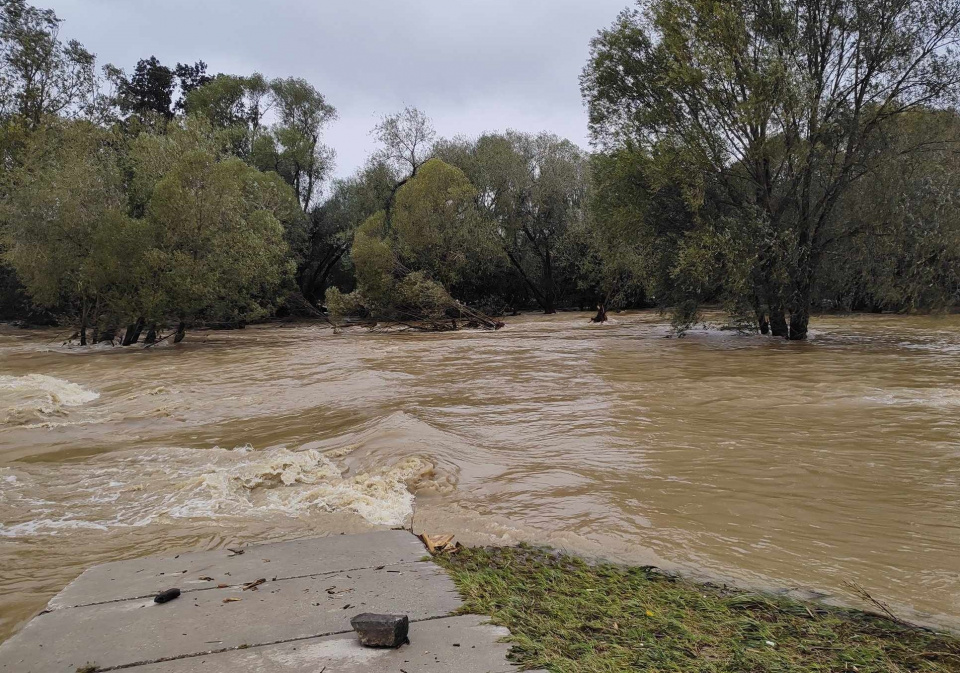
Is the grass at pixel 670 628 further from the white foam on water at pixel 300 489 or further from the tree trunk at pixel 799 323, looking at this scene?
the tree trunk at pixel 799 323

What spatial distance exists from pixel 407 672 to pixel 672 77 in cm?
2131

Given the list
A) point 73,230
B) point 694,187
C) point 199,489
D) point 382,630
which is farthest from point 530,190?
point 382,630

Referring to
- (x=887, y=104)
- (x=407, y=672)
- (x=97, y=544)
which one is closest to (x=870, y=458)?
(x=407, y=672)

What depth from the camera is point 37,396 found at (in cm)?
1195

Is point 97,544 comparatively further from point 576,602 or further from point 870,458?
point 870,458

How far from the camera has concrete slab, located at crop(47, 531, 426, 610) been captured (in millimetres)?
3635

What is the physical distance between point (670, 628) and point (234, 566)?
8.72ft

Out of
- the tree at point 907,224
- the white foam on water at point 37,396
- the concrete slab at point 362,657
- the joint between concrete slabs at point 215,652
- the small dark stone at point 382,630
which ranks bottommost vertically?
the white foam on water at point 37,396

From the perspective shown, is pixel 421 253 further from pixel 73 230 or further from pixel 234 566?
pixel 234 566

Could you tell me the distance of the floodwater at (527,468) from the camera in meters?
4.66

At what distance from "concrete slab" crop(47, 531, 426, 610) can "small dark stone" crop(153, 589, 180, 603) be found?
0.13 m

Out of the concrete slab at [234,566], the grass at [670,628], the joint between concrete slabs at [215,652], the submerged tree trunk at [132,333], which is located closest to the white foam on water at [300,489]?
the concrete slab at [234,566]

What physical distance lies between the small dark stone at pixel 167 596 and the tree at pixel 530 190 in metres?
38.4

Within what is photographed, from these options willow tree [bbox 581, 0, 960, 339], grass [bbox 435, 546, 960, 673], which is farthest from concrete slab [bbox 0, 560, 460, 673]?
willow tree [bbox 581, 0, 960, 339]
